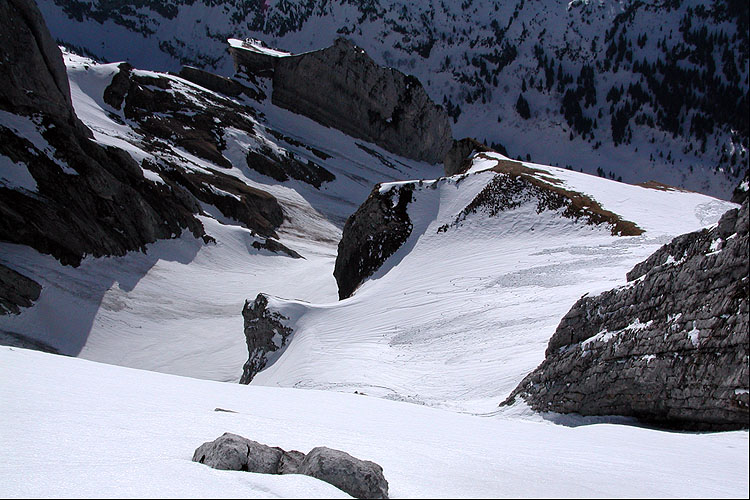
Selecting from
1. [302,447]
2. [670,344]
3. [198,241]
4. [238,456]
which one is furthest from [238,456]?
[198,241]

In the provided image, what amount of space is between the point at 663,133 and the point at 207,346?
193091 millimetres

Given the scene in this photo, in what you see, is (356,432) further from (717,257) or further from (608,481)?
(717,257)

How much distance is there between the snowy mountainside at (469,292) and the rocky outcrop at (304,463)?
11.7m

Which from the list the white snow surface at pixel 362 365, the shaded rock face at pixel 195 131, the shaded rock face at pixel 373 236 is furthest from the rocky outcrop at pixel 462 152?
the shaded rock face at pixel 195 131

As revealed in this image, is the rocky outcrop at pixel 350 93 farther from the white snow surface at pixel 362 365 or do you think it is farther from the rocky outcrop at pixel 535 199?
the rocky outcrop at pixel 535 199

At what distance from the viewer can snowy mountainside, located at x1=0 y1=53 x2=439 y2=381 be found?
40.3 meters

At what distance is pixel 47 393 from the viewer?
1017 centimetres

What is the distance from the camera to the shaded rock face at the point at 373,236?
131 ft

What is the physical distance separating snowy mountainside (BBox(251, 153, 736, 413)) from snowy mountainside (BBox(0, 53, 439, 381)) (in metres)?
12.5

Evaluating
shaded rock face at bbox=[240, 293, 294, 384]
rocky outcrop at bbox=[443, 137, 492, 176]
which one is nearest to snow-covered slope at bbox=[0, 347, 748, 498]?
shaded rock face at bbox=[240, 293, 294, 384]

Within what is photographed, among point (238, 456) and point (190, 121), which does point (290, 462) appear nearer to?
point (238, 456)

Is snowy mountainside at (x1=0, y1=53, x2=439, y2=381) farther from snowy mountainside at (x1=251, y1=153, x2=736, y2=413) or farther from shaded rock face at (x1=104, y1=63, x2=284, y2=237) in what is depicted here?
snowy mountainside at (x1=251, y1=153, x2=736, y2=413)

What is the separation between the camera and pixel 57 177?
47.8m

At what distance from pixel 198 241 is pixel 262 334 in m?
30.7
